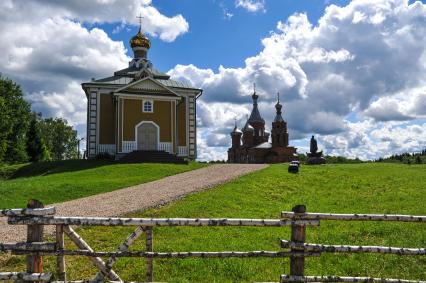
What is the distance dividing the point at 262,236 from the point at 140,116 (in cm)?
2549

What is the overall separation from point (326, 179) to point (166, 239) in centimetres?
1429

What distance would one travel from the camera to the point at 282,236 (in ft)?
35.0

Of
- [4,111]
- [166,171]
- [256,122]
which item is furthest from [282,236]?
[256,122]

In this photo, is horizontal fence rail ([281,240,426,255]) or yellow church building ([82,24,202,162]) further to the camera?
yellow church building ([82,24,202,162])

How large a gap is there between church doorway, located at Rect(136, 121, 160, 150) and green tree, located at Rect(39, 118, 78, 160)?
163 feet

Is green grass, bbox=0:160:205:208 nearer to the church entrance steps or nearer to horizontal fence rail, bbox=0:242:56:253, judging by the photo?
the church entrance steps

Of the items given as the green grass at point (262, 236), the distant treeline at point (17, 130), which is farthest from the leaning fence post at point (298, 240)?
the distant treeline at point (17, 130)

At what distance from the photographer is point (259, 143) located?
71.6 m

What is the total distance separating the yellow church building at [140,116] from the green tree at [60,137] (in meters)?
45.0

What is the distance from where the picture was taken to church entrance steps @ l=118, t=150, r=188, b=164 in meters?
32.4

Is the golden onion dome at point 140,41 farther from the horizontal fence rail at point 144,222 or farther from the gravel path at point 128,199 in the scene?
the horizontal fence rail at point 144,222

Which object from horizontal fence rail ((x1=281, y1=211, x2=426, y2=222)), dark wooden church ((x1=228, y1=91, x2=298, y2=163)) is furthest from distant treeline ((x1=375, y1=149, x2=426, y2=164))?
horizontal fence rail ((x1=281, y1=211, x2=426, y2=222))

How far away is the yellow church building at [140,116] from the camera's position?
34.4 metres

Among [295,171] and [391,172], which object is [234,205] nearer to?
[295,171]
